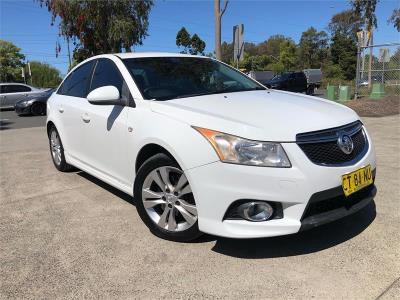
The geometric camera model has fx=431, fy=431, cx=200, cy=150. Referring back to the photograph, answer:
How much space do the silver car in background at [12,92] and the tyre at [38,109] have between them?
269 cm

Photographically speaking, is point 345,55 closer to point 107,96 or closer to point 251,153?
point 107,96

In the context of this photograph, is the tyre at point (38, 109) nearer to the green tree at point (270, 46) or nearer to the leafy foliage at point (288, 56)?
the leafy foliage at point (288, 56)

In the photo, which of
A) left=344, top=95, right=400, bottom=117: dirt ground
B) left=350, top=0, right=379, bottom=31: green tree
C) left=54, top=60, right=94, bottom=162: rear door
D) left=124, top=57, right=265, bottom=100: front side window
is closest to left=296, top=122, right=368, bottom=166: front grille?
left=124, top=57, right=265, bottom=100: front side window

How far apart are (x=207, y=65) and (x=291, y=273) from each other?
2.63 m

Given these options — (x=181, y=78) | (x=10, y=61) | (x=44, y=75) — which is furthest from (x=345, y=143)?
(x=10, y=61)

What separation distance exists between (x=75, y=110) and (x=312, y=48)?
83.6 metres

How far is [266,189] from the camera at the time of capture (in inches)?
116

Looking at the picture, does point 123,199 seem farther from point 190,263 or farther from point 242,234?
point 242,234

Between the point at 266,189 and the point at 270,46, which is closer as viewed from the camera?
the point at 266,189

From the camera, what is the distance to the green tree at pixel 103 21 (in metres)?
22.2


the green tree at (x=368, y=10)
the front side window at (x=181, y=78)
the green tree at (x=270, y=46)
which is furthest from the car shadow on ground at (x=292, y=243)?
the green tree at (x=270, y=46)

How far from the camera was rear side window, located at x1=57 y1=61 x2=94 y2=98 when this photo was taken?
505 cm

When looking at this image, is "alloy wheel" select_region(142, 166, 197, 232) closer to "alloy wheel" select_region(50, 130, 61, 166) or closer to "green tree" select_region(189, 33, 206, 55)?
"alloy wheel" select_region(50, 130, 61, 166)

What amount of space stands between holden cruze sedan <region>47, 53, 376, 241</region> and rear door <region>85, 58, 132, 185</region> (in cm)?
1
